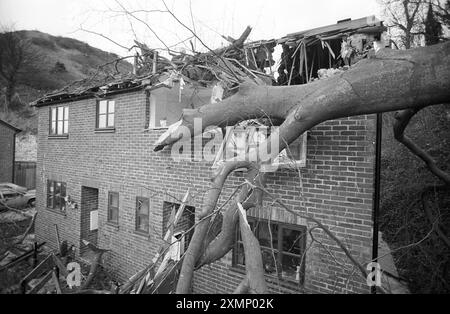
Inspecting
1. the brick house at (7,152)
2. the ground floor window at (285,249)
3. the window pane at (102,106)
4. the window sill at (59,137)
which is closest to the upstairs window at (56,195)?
the window sill at (59,137)

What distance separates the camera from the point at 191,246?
2.27 m

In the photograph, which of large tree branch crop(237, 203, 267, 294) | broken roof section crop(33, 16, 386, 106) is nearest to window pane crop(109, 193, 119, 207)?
broken roof section crop(33, 16, 386, 106)

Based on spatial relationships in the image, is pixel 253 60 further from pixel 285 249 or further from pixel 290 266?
pixel 290 266

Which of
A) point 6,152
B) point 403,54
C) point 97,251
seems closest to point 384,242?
point 403,54

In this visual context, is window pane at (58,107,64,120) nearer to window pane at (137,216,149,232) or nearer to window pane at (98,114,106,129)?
window pane at (98,114,106,129)

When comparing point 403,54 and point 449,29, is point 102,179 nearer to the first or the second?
point 403,54

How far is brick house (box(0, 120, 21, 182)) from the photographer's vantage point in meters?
21.3

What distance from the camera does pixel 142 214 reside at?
7078mm

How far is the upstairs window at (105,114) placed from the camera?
8027 mm

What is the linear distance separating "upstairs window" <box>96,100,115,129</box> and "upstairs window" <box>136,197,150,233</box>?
95.8 inches

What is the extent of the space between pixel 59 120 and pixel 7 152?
1667cm

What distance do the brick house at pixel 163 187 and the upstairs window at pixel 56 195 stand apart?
0.12 feet

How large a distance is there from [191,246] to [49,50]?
62.7 meters

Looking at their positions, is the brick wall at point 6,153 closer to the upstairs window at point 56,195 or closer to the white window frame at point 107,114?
the upstairs window at point 56,195
